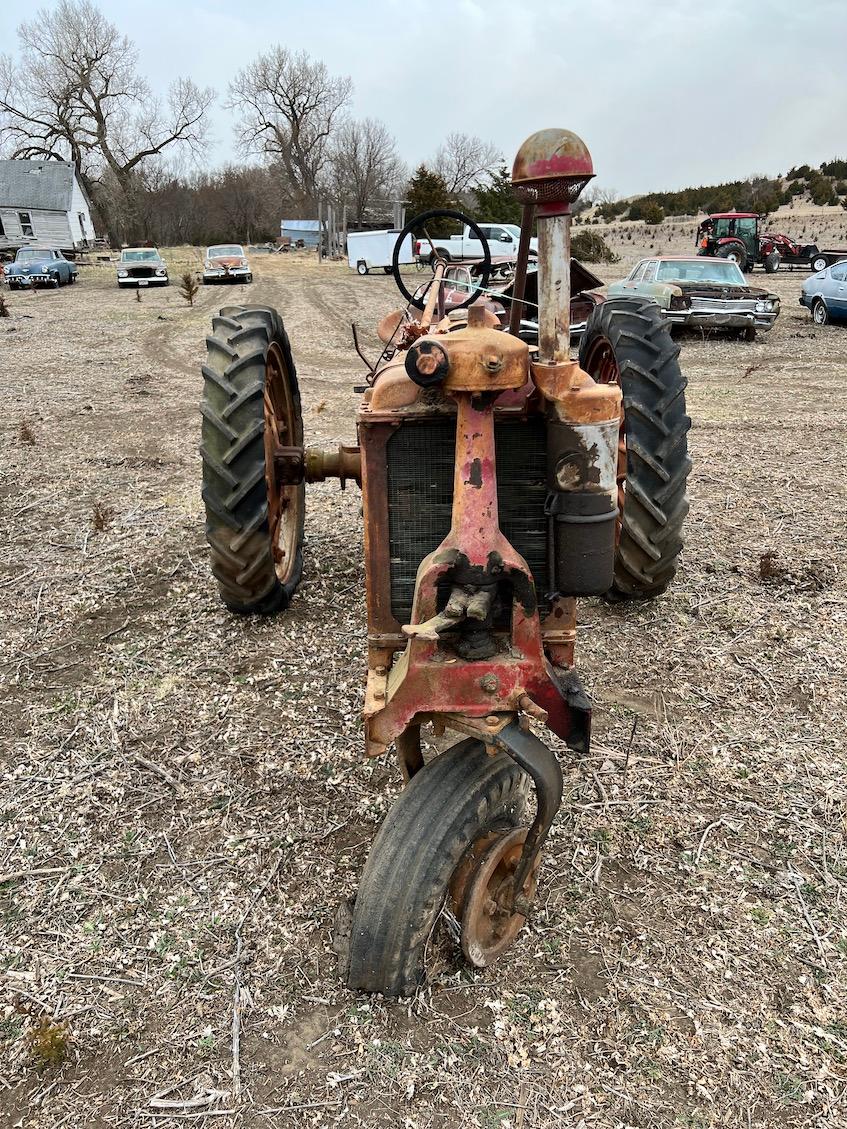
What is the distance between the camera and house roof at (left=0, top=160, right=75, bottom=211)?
140 ft

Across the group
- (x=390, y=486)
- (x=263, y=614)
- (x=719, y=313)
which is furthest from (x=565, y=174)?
(x=719, y=313)

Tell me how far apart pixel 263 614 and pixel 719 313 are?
11364 mm

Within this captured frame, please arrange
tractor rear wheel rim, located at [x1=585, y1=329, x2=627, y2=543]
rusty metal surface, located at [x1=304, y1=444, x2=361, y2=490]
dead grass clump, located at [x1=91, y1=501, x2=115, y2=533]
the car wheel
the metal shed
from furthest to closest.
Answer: the metal shed < the car wheel < dead grass clump, located at [x1=91, y1=501, x2=115, y2=533] < rusty metal surface, located at [x1=304, y1=444, x2=361, y2=490] < tractor rear wheel rim, located at [x1=585, y1=329, x2=627, y2=543]

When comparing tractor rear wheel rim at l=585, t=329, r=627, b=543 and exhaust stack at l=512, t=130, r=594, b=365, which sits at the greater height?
exhaust stack at l=512, t=130, r=594, b=365

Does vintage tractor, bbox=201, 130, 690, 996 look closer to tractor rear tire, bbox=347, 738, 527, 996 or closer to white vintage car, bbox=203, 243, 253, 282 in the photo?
tractor rear tire, bbox=347, 738, 527, 996

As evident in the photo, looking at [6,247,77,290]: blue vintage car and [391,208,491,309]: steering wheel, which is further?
[6,247,77,290]: blue vintage car

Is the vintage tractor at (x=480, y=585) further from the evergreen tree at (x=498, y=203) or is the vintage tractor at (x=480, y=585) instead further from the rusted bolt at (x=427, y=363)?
the evergreen tree at (x=498, y=203)

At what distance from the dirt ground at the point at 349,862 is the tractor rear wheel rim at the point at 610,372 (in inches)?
26.2

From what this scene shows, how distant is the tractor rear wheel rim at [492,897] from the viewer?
2121 millimetres

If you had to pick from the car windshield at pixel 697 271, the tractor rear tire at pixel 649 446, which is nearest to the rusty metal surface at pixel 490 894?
the tractor rear tire at pixel 649 446

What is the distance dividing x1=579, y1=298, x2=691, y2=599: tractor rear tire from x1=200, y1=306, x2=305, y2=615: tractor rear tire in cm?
157

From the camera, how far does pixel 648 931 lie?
7.88 ft

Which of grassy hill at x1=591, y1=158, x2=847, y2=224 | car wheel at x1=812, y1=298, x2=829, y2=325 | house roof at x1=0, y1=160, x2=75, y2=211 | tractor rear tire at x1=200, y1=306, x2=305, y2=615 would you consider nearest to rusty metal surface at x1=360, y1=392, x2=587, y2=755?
tractor rear tire at x1=200, y1=306, x2=305, y2=615

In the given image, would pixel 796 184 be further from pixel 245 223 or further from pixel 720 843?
pixel 720 843
